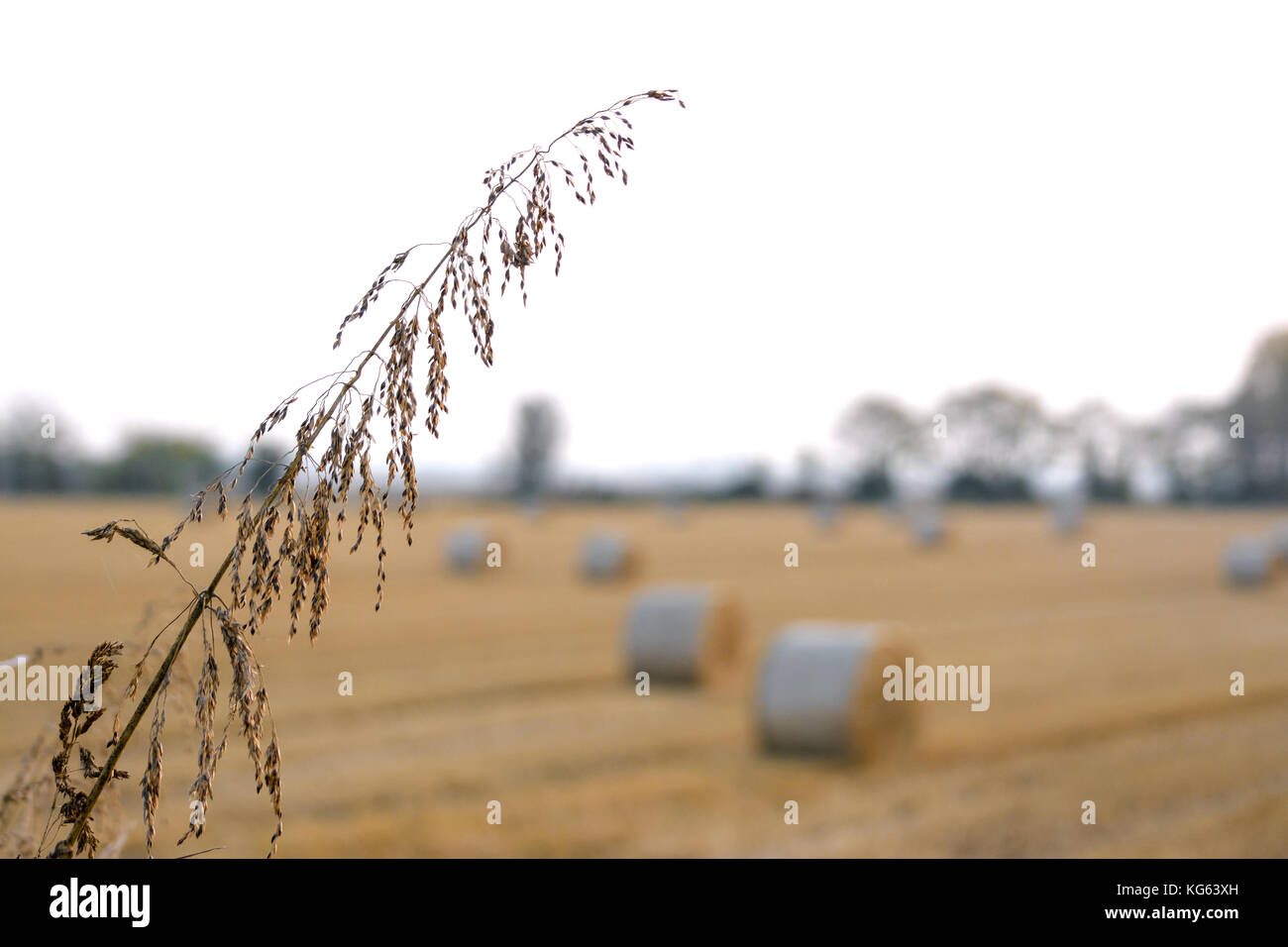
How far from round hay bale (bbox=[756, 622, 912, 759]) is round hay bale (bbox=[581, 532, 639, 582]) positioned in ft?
58.0

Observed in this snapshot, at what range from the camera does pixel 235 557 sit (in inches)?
58.7

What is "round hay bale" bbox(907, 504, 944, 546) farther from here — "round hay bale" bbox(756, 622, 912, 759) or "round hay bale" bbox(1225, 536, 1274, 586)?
"round hay bale" bbox(756, 622, 912, 759)

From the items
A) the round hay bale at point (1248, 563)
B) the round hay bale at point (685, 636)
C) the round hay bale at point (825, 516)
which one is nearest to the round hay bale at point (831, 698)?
the round hay bale at point (685, 636)

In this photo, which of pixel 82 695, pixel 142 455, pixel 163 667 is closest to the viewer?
pixel 163 667

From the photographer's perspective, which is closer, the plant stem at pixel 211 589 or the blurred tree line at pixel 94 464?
the plant stem at pixel 211 589

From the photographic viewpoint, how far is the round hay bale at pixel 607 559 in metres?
29.8

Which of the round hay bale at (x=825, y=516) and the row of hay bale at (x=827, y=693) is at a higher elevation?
the round hay bale at (x=825, y=516)

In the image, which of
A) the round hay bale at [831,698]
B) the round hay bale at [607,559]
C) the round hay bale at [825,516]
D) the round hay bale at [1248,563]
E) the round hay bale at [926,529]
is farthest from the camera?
the round hay bale at [825,516]

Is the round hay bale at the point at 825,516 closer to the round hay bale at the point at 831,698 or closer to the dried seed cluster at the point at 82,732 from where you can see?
the round hay bale at the point at 831,698

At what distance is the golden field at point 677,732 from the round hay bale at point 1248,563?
210cm

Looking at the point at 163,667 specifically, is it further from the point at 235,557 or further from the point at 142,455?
the point at 142,455

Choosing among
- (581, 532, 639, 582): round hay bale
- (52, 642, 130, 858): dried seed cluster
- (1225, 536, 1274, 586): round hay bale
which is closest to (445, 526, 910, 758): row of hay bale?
(52, 642, 130, 858): dried seed cluster
